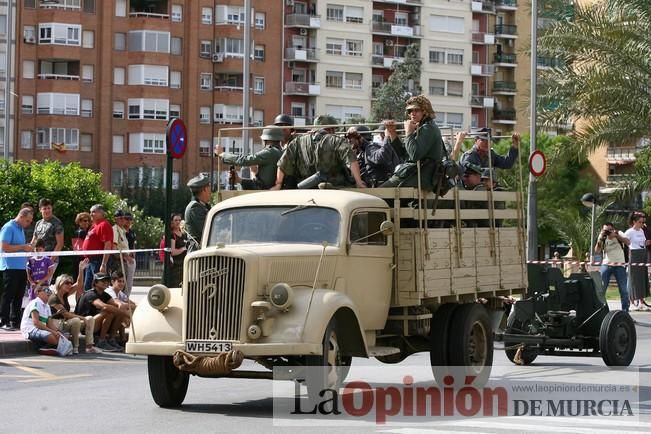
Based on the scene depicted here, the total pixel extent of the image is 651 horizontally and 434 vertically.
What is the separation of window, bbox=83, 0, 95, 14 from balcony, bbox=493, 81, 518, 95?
120 feet

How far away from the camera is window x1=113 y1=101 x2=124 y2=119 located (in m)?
92.6

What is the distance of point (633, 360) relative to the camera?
18.2 meters

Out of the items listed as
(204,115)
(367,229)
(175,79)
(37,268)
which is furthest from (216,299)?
(204,115)

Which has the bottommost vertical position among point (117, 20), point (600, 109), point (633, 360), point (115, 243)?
point (633, 360)

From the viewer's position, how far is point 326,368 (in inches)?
478

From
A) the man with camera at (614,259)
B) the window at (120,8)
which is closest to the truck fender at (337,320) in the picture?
the man with camera at (614,259)

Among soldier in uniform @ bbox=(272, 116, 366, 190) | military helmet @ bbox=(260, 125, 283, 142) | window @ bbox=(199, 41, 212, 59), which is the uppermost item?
window @ bbox=(199, 41, 212, 59)

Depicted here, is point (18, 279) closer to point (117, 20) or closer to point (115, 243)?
point (115, 243)

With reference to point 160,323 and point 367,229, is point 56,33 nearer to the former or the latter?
point 367,229

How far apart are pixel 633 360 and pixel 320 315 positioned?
7.46 metres

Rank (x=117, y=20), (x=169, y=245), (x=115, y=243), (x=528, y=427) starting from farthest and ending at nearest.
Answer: (x=117, y=20)
(x=115, y=243)
(x=169, y=245)
(x=528, y=427)

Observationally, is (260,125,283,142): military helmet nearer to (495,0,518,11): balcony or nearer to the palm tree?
the palm tree

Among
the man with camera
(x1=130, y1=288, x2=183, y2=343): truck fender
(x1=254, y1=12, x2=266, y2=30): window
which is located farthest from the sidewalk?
(x1=254, y1=12, x2=266, y2=30): window

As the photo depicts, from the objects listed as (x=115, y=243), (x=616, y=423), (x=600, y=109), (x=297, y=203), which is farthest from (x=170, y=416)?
(x=600, y=109)
